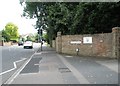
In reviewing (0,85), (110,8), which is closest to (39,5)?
(110,8)

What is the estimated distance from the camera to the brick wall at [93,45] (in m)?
24.1

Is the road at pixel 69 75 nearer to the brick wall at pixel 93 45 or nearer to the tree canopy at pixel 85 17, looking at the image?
the brick wall at pixel 93 45

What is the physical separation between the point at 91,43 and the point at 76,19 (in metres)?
5.12

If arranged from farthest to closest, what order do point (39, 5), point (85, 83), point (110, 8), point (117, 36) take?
point (39, 5)
point (110, 8)
point (117, 36)
point (85, 83)

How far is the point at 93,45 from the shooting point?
27.8 m

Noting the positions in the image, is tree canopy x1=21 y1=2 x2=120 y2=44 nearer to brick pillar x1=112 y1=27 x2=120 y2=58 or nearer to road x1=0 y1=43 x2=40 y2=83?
brick pillar x1=112 y1=27 x2=120 y2=58

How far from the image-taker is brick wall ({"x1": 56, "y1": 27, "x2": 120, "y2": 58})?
24062mm

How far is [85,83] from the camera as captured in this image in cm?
1159

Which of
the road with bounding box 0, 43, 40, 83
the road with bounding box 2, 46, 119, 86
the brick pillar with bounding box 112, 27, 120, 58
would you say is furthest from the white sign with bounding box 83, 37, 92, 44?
the road with bounding box 2, 46, 119, 86

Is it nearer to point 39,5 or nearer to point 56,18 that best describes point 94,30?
point 56,18

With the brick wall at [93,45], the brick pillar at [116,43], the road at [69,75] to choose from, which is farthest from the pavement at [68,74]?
the brick wall at [93,45]

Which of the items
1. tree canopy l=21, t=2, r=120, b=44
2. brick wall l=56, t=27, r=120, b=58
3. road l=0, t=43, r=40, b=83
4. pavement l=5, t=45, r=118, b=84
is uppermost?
tree canopy l=21, t=2, r=120, b=44

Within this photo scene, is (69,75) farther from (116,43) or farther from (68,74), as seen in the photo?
(116,43)

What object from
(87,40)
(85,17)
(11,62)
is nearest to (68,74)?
(11,62)
